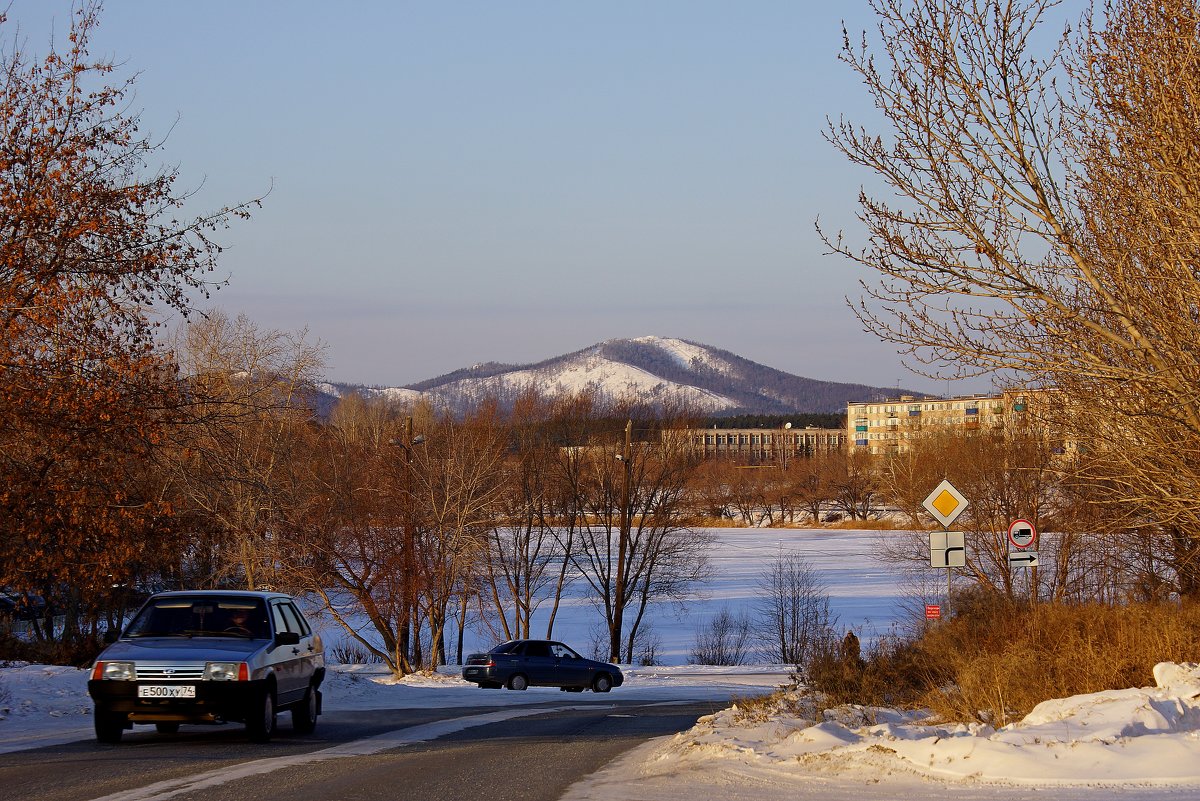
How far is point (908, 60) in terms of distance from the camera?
12812 millimetres

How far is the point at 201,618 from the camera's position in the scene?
1366cm

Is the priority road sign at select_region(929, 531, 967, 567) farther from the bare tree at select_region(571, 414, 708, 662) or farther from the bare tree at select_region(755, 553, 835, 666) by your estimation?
the bare tree at select_region(571, 414, 708, 662)

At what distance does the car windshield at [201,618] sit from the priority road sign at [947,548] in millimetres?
14153

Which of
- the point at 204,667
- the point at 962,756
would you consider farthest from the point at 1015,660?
the point at 204,667

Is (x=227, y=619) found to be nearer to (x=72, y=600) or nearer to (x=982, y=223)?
(x=982, y=223)

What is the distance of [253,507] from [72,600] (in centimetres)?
718

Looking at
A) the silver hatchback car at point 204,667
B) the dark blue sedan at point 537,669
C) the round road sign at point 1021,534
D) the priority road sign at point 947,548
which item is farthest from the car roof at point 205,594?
the dark blue sedan at point 537,669

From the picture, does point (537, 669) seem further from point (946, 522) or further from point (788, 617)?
point (788, 617)

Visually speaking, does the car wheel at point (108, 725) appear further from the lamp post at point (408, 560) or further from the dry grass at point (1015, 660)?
the lamp post at point (408, 560)

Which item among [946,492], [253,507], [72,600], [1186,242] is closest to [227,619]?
[1186,242]

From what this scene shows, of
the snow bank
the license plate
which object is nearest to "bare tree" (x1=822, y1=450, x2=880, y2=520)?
the snow bank

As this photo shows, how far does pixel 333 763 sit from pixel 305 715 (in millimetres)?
3367

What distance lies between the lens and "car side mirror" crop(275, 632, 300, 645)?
13648 millimetres

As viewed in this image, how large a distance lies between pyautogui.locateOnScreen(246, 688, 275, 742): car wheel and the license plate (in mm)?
687
